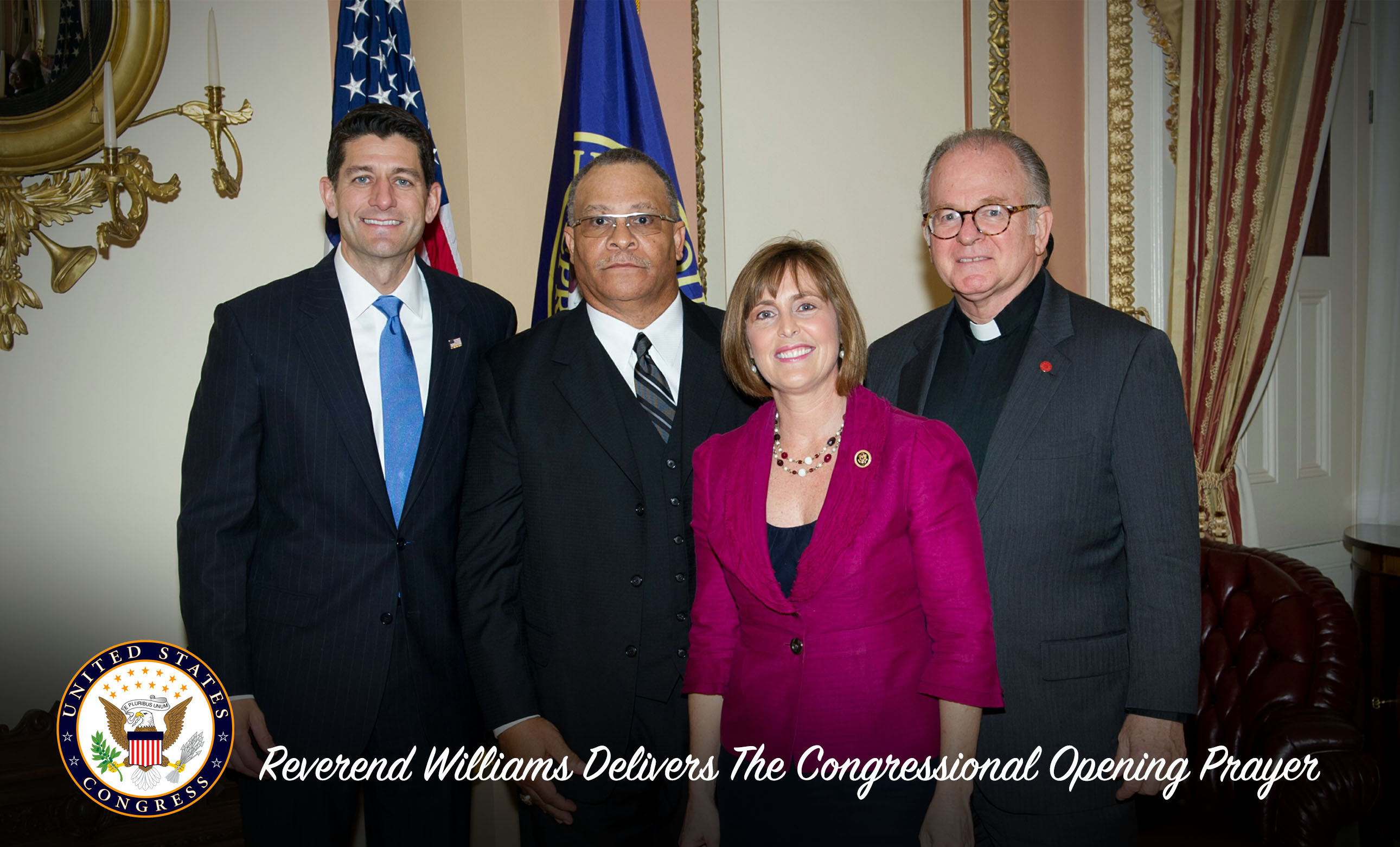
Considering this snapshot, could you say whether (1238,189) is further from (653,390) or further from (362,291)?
(362,291)

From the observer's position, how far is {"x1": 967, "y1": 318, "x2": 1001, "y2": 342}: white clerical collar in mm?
2170

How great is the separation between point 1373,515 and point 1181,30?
101 inches

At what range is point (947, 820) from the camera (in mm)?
1638

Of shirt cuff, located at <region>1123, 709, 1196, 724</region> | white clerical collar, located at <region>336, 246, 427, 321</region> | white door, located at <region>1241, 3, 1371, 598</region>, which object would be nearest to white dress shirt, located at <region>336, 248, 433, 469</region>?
white clerical collar, located at <region>336, 246, 427, 321</region>

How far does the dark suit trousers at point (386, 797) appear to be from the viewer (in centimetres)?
204

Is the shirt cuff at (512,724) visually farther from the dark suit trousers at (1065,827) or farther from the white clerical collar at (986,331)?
the white clerical collar at (986,331)

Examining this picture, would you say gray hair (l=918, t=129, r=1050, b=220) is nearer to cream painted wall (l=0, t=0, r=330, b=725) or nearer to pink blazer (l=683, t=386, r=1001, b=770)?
pink blazer (l=683, t=386, r=1001, b=770)

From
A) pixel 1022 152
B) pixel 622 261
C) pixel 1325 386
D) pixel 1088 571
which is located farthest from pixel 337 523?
pixel 1325 386

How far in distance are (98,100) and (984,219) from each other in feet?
8.40

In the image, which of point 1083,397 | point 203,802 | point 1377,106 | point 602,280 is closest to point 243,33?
point 602,280

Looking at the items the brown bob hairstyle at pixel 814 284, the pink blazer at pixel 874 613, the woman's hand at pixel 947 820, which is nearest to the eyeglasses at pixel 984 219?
the brown bob hairstyle at pixel 814 284

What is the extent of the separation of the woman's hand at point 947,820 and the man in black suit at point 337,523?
3.68 feet

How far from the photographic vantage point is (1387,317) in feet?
14.8

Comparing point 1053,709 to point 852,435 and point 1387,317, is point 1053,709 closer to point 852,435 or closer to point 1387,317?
point 852,435
